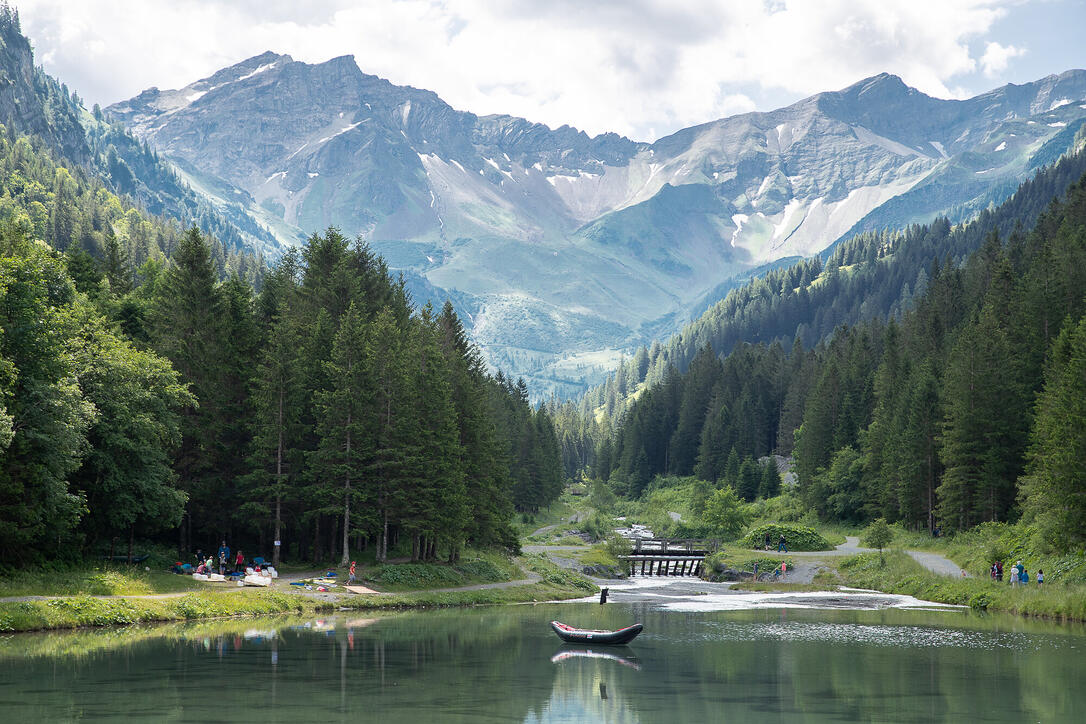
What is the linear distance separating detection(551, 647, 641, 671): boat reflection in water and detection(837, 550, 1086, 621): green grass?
26.3 m

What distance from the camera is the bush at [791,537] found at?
94812mm

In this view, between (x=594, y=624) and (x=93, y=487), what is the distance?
28456 millimetres

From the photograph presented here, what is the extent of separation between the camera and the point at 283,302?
247ft

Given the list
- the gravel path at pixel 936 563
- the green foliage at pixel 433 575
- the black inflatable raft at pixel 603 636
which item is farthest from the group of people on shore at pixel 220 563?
the gravel path at pixel 936 563

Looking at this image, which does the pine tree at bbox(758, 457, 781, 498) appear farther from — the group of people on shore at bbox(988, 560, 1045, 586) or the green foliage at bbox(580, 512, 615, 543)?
Result: the group of people on shore at bbox(988, 560, 1045, 586)

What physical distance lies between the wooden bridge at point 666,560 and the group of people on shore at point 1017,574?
36.9 m

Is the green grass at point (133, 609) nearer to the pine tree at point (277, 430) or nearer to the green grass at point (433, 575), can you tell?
the green grass at point (433, 575)

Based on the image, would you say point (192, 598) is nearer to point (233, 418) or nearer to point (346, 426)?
point (346, 426)

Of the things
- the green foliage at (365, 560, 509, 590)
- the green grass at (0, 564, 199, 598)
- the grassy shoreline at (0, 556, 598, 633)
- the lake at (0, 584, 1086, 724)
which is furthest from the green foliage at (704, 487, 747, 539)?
the green grass at (0, 564, 199, 598)

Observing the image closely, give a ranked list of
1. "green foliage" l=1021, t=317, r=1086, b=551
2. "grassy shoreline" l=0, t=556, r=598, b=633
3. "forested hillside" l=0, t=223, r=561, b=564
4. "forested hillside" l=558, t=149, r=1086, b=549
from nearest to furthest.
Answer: "grassy shoreline" l=0, t=556, r=598, b=633 < "forested hillside" l=0, t=223, r=561, b=564 < "green foliage" l=1021, t=317, r=1086, b=551 < "forested hillside" l=558, t=149, r=1086, b=549

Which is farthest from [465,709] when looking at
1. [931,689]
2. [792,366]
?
[792,366]

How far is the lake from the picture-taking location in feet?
92.5

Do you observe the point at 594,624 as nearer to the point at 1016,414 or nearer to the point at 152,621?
the point at 152,621

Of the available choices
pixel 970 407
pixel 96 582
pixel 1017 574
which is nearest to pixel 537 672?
pixel 96 582
